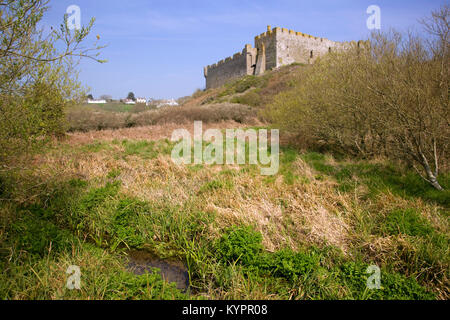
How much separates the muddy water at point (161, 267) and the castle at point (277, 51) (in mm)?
28857

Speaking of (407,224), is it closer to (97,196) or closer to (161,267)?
(161,267)

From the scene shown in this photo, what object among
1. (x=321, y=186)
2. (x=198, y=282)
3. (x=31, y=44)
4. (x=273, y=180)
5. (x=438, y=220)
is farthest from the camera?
(x=273, y=180)

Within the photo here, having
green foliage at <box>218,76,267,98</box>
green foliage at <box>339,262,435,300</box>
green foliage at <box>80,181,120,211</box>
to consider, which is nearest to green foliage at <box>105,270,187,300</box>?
green foliage at <box>339,262,435,300</box>

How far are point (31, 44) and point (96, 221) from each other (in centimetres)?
333

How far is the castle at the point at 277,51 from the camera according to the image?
29.1 meters

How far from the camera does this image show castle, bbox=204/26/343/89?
2908 cm

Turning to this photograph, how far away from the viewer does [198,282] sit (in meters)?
3.39

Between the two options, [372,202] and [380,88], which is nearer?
[372,202]

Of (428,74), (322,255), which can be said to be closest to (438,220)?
(322,255)

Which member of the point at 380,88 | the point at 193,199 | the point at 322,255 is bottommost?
the point at 322,255

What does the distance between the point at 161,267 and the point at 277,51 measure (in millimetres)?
29886

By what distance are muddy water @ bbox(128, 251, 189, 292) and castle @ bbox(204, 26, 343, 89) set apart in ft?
94.7

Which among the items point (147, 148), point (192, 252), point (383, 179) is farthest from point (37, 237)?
point (383, 179)

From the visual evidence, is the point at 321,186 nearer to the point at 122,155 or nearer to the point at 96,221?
the point at 96,221
